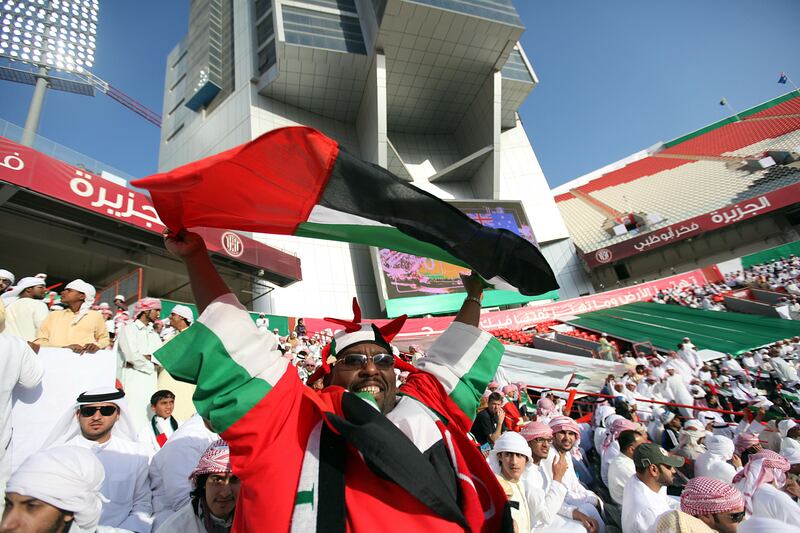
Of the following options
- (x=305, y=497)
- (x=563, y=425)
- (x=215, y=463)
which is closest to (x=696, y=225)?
(x=563, y=425)

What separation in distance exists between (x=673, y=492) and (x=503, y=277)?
423cm

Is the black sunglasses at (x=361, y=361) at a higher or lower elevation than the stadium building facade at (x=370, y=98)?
lower

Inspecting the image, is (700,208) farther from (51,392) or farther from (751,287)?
(51,392)

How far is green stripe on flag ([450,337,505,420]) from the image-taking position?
1.60 metres

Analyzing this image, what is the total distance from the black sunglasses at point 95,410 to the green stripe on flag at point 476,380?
7.10 ft

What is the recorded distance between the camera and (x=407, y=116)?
26688mm

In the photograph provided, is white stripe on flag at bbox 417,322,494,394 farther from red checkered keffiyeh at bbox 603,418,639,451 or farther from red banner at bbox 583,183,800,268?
red banner at bbox 583,183,800,268

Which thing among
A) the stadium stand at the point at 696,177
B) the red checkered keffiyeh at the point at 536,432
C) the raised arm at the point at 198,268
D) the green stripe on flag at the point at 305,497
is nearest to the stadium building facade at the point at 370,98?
the stadium stand at the point at 696,177

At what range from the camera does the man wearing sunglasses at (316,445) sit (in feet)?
3.47

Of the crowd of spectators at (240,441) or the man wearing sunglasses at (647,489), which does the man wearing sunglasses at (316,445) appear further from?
the man wearing sunglasses at (647,489)

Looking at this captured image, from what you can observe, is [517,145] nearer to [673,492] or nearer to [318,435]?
[673,492]

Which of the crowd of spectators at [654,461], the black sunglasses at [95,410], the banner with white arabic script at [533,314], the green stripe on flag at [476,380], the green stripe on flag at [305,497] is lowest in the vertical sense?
the crowd of spectators at [654,461]

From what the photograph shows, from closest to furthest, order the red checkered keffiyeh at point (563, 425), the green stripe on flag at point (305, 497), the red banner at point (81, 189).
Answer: the green stripe on flag at point (305, 497)
the red checkered keffiyeh at point (563, 425)
the red banner at point (81, 189)

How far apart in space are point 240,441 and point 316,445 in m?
0.20
